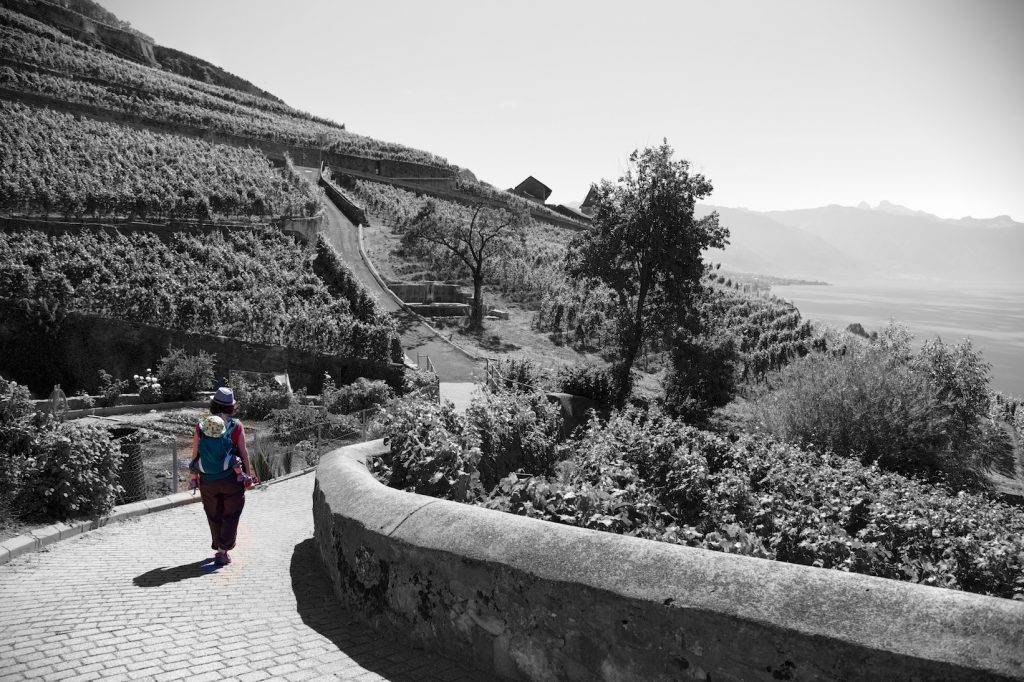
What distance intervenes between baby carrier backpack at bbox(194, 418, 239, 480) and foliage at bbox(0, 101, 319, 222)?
30252 millimetres

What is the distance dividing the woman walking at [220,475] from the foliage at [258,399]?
1162 cm

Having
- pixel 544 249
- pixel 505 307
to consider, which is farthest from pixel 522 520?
pixel 544 249

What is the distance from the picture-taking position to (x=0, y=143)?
35562 millimetres

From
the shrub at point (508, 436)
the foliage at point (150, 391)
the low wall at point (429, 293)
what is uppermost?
the shrub at point (508, 436)

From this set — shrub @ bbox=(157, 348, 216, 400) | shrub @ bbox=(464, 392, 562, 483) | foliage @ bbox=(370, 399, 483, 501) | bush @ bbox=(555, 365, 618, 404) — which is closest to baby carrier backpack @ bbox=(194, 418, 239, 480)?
foliage @ bbox=(370, 399, 483, 501)

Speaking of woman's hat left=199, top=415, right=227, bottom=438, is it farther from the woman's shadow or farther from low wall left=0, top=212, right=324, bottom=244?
low wall left=0, top=212, right=324, bottom=244

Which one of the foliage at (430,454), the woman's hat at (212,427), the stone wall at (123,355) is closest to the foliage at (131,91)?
the stone wall at (123,355)

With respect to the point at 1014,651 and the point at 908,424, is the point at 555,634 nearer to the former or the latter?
the point at 1014,651

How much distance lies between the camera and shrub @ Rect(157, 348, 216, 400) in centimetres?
1955

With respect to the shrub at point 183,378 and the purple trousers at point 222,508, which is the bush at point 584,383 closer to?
the shrub at point 183,378

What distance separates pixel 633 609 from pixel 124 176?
42.8 m

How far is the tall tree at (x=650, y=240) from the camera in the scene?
27.7 metres

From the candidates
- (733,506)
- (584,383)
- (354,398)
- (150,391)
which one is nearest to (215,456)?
(733,506)

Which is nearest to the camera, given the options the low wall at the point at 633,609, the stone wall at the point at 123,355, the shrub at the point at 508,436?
the low wall at the point at 633,609
